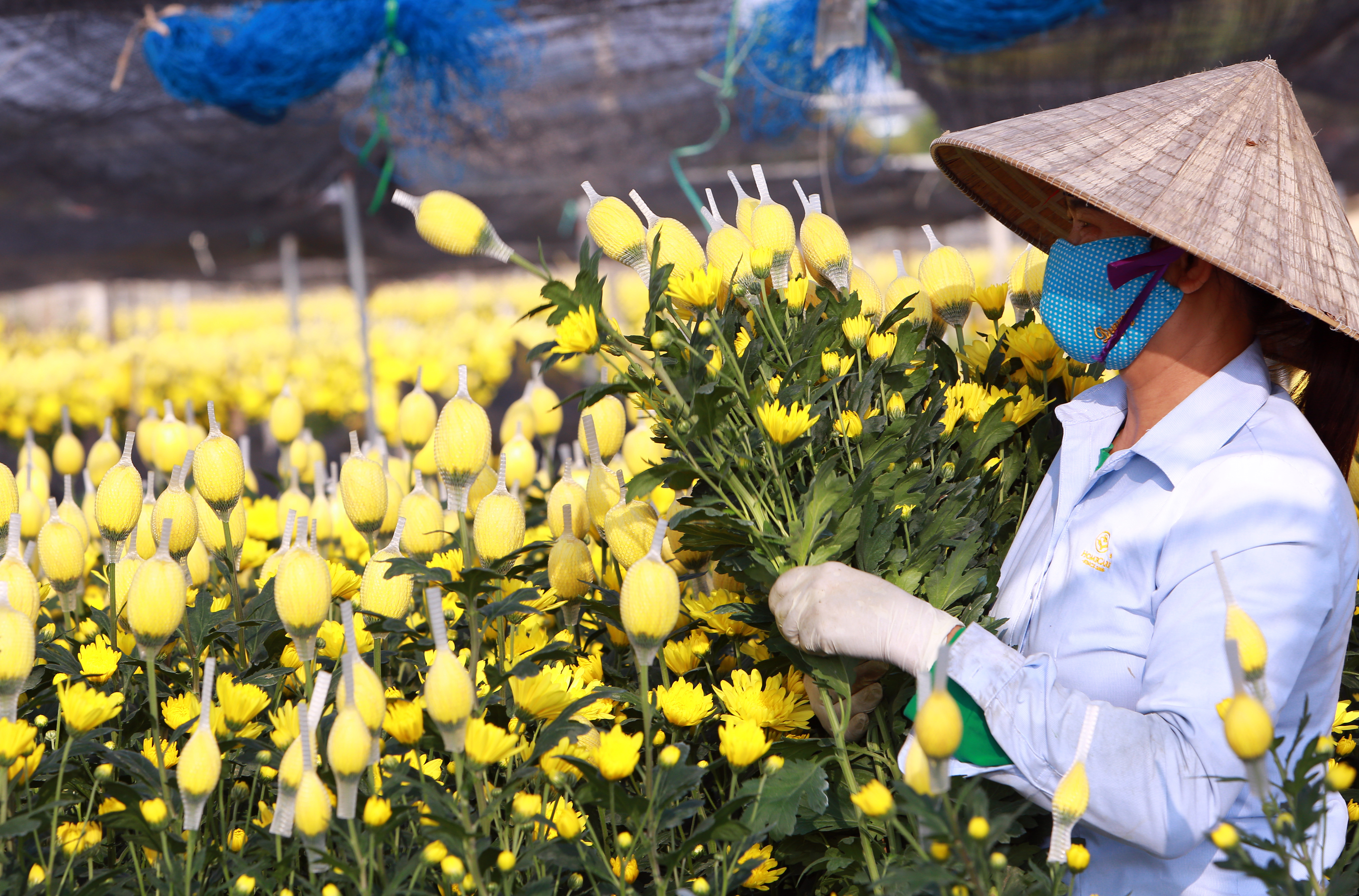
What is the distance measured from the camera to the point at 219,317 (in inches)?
342

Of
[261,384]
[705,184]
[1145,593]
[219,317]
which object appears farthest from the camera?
[219,317]

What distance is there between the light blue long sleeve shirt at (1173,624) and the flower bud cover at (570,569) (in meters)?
0.40

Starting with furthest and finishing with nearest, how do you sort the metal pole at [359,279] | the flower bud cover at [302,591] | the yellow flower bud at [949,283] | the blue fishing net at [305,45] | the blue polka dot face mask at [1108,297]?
the metal pole at [359,279]
the blue fishing net at [305,45]
the yellow flower bud at [949,283]
the blue polka dot face mask at [1108,297]
the flower bud cover at [302,591]

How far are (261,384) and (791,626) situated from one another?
173 inches

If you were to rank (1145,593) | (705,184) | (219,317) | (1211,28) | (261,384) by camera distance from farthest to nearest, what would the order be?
(219,317), (705,184), (261,384), (1211,28), (1145,593)

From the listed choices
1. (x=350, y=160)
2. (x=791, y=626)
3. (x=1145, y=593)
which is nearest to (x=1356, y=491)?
(x=1145, y=593)

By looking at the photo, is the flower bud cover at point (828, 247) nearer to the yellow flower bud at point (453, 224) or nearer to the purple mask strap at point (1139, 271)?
the purple mask strap at point (1139, 271)

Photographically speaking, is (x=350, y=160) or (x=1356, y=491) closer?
(x=1356, y=491)

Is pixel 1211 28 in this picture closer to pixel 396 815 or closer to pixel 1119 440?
pixel 1119 440

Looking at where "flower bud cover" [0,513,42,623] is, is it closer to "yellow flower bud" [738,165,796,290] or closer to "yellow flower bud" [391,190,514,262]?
"yellow flower bud" [391,190,514,262]

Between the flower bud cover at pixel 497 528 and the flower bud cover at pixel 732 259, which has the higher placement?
the flower bud cover at pixel 732 259

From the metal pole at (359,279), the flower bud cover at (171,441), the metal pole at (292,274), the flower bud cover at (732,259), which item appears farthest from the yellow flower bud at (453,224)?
the metal pole at (292,274)

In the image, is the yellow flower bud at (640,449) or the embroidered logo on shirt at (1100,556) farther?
the yellow flower bud at (640,449)

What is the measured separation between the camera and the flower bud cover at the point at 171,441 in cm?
177
